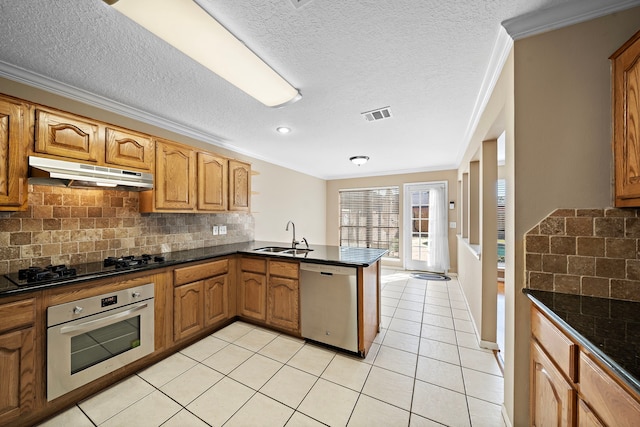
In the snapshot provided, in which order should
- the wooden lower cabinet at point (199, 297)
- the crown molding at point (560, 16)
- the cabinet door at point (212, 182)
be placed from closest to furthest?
the crown molding at point (560, 16) < the wooden lower cabinet at point (199, 297) < the cabinet door at point (212, 182)

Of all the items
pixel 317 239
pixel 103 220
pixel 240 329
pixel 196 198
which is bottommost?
pixel 240 329

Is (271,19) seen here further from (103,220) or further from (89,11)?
(103,220)

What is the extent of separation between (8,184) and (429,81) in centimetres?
320

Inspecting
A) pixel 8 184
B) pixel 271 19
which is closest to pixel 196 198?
pixel 8 184

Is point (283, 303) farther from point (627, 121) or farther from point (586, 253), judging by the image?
point (627, 121)

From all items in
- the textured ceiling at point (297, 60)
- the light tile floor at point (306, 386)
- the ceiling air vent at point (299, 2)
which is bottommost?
the light tile floor at point (306, 386)

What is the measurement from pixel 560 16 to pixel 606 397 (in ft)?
5.88

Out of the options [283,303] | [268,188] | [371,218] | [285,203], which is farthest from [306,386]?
[371,218]

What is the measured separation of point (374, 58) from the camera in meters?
1.67

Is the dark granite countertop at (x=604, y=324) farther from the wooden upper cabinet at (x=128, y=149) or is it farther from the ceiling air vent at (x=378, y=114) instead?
the wooden upper cabinet at (x=128, y=149)

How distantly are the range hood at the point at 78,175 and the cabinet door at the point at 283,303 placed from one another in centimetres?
166

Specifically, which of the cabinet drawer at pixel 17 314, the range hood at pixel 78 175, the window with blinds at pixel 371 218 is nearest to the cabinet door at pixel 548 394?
the cabinet drawer at pixel 17 314

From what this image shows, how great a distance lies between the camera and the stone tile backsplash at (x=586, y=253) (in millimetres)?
1205

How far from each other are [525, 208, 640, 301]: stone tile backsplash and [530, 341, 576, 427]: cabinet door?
40 cm
